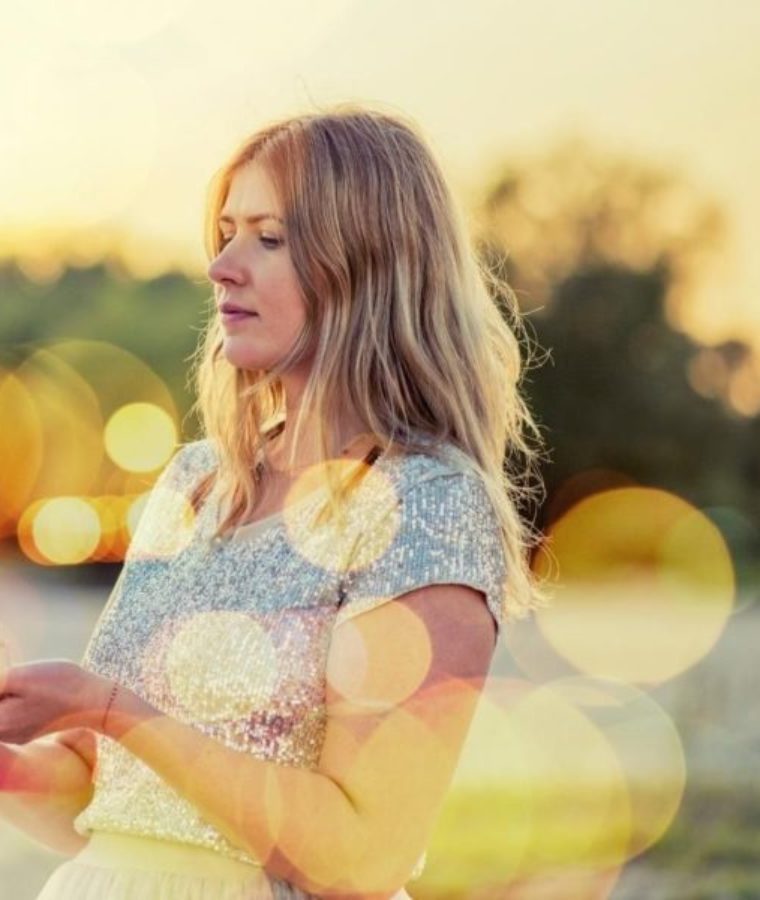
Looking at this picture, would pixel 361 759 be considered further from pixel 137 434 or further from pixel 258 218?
pixel 137 434

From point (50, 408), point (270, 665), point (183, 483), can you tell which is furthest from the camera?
point (50, 408)

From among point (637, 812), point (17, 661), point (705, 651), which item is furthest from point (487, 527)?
point (705, 651)

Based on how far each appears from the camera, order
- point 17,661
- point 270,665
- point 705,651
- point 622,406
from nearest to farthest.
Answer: point 17,661 < point 270,665 < point 705,651 < point 622,406

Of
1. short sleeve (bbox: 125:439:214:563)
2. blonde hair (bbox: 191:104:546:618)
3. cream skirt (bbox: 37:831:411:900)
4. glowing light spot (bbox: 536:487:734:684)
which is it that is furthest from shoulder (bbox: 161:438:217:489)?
glowing light spot (bbox: 536:487:734:684)

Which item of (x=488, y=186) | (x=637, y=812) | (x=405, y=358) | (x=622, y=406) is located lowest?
(x=622, y=406)

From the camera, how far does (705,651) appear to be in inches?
787

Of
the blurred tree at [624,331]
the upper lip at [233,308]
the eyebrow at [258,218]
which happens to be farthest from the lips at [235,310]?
the blurred tree at [624,331]

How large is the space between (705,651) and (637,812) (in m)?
9.89

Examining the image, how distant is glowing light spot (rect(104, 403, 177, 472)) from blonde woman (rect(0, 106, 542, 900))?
851 inches

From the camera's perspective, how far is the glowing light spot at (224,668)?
2621 millimetres

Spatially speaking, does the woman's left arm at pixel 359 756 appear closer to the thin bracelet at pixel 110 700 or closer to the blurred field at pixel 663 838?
the thin bracelet at pixel 110 700

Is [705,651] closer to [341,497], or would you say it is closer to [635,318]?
[341,497]

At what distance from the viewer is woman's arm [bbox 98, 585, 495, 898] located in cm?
246

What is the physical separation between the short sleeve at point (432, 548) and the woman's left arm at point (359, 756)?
0.07 ft
